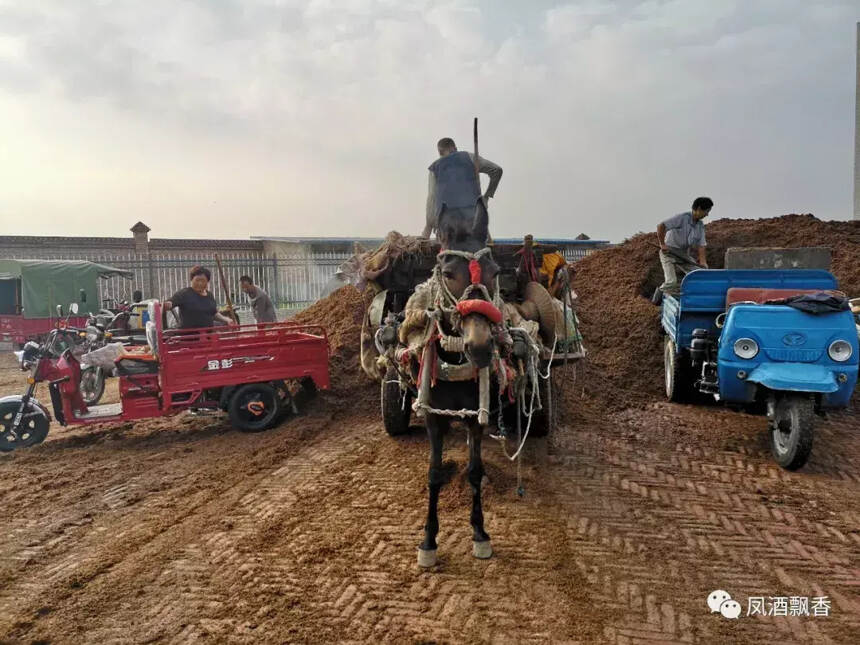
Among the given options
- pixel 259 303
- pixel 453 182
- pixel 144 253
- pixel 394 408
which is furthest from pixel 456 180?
pixel 144 253

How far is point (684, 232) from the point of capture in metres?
8.00

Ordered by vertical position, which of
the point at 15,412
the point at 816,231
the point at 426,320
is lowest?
the point at 15,412

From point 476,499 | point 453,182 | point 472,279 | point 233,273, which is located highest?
point 453,182

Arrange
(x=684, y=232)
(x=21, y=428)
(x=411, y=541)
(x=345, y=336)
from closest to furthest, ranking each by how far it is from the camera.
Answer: (x=411, y=541) < (x=21, y=428) < (x=684, y=232) < (x=345, y=336)

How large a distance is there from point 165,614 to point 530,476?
10.2ft

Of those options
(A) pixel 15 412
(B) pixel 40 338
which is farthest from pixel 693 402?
(B) pixel 40 338

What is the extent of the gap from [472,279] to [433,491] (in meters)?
1.49

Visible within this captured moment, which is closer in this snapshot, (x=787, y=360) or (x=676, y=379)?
(x=787, y=360)

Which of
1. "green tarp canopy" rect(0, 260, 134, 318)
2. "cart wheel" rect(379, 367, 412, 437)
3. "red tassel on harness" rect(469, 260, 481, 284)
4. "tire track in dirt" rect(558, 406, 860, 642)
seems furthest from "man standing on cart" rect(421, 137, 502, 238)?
"green tarp canopy" rect(0, 260, 134, 318)

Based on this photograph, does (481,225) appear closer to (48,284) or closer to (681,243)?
(681,243)

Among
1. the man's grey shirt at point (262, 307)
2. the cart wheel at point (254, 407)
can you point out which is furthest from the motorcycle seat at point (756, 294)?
the man's grey shirt at point (262, 307)

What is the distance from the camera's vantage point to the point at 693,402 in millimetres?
7559

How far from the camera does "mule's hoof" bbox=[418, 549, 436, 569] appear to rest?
3.61 m

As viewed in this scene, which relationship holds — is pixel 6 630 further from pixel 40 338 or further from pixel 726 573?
pixel 40 338
